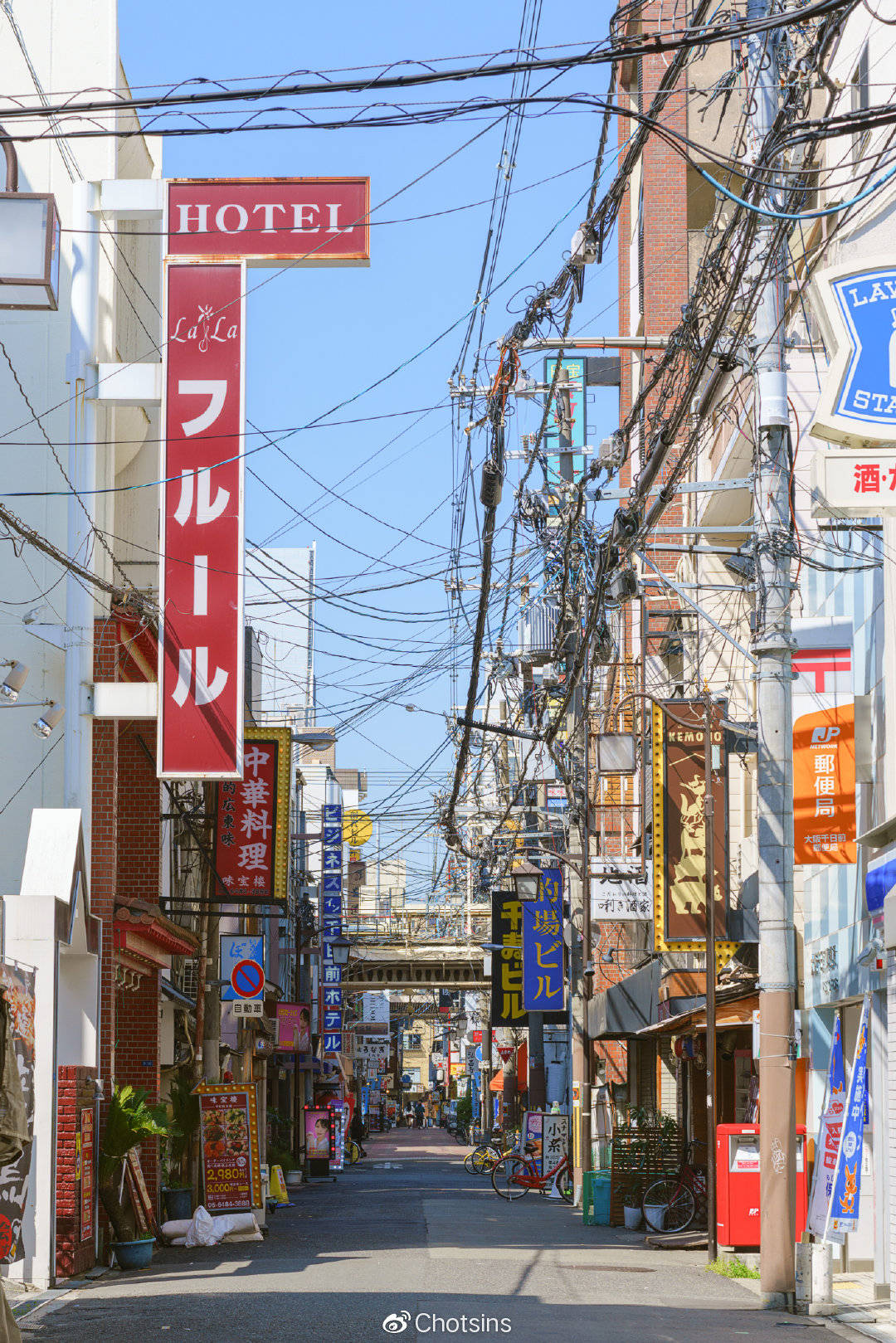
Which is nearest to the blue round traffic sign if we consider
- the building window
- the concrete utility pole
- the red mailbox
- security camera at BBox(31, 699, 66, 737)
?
security camera at BBox(31, 699, 66, 737)

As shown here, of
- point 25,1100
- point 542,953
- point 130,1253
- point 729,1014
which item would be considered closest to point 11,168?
point 25,1100

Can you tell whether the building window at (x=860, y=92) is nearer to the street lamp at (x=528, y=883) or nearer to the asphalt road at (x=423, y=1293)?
the asphalt road at (x=423, y=1293)

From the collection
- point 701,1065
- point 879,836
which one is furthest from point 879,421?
point 701,1065

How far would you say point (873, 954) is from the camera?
16031 mm

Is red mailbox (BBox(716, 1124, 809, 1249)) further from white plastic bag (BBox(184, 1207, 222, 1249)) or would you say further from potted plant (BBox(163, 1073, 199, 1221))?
white plastic bag (BBox(184, 1207, 222, 1249))

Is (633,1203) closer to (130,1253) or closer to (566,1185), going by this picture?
(130,1253)

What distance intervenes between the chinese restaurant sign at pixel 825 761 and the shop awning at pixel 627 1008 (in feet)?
44.0

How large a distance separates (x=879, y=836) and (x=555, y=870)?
24128 mm

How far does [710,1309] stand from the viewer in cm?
1496

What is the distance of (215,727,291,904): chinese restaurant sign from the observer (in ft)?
80.3

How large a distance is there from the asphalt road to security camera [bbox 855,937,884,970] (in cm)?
341

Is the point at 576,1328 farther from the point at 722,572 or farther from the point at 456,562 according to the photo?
the point at 722,572

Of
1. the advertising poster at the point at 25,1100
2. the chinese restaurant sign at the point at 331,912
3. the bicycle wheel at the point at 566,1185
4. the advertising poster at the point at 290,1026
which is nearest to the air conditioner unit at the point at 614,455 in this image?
the advertising poster at the point at 25,1100

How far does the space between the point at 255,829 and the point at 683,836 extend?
6419mm
